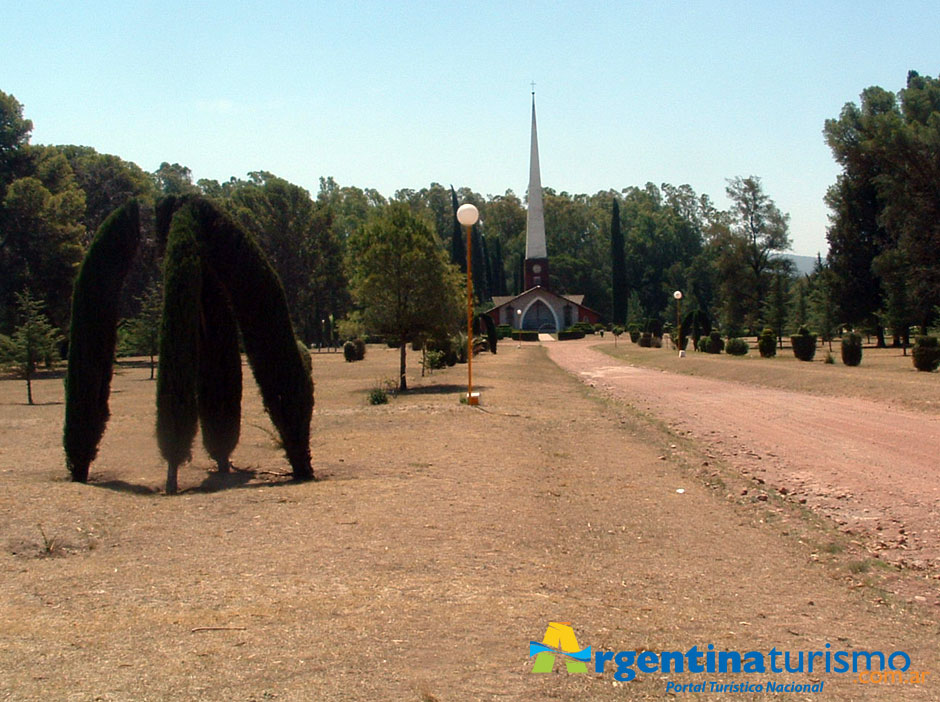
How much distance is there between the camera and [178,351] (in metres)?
9.74

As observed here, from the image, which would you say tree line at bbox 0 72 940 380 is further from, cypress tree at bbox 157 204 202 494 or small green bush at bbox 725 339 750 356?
small green bush at bbox 725 339 750 356

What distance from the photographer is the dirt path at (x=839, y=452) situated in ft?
27.1

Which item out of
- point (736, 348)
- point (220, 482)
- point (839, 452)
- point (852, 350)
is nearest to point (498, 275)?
point (736, 348)

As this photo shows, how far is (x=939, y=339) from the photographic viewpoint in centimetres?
2628

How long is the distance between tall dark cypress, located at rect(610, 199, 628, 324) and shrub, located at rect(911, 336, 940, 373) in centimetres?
6817

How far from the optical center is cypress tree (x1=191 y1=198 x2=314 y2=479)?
34.3 ft

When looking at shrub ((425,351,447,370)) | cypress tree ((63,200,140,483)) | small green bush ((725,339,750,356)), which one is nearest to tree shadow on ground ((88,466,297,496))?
cypress tree ((63,200,140,483))

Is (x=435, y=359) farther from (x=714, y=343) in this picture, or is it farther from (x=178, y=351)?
(x=178, y=351)

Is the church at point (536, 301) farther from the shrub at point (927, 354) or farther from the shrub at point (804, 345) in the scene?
the shrub at point (927, 354)

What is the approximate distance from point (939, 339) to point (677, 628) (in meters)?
24.9

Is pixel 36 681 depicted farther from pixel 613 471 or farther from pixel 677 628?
pixel 613 471

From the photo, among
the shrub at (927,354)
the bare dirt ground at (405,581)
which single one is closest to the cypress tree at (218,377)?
the bare dirt ground at (405,581)

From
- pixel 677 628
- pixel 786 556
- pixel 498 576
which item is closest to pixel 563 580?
pixel 498 576

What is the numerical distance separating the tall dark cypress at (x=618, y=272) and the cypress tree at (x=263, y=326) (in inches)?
3354
